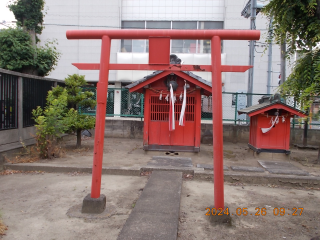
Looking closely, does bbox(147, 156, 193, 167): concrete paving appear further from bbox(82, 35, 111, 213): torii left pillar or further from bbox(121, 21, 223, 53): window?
bbox(121, 21, 223, 53): window

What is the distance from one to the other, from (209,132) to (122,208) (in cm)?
774

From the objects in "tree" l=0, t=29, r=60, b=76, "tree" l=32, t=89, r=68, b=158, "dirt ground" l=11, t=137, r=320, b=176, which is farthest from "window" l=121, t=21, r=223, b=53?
"tree" l=32, t=89, r=68, b=158

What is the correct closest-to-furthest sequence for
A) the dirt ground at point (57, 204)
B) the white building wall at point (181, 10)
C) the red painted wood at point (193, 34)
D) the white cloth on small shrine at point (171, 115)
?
the dirt ground at point (57, 204) < the red painted wood at point (193, 34) < the white cloth on small shrine at point (171, 115) < the white building wall at point (181, 10)

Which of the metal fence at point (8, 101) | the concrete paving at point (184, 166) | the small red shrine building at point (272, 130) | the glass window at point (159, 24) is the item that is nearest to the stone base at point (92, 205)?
the concrete paving at point (184, 166)

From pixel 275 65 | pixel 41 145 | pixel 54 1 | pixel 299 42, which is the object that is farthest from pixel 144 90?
pixel 54 1

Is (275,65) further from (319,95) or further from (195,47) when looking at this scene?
(319,95)

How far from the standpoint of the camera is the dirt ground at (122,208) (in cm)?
372

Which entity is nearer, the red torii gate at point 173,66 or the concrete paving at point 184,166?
the red torii gate at point 173,66

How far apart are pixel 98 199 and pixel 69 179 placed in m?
2.07

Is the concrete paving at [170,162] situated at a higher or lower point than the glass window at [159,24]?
lower

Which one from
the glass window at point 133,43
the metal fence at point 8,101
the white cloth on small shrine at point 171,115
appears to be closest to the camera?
the metal fence at point 8,101

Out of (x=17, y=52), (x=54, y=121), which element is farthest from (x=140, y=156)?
(x=17, y=52)

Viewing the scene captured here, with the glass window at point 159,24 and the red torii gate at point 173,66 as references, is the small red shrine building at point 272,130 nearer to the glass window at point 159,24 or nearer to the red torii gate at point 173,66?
the red torii gate at point 173,66

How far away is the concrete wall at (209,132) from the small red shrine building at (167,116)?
10.0 ft
